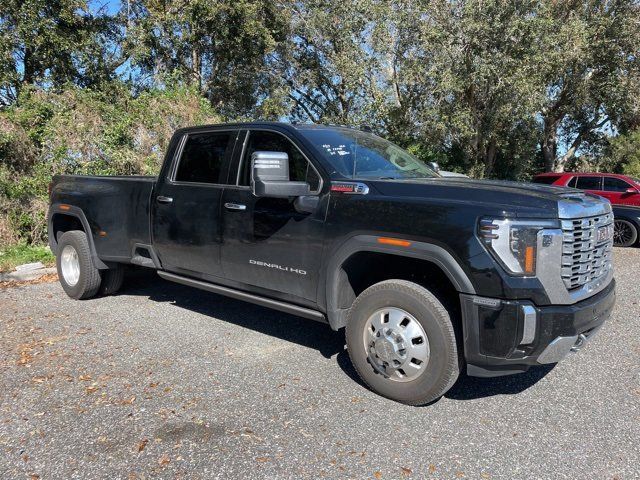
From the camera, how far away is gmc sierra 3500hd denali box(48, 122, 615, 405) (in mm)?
3113

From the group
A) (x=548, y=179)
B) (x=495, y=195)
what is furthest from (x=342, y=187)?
(x=548, y=179)

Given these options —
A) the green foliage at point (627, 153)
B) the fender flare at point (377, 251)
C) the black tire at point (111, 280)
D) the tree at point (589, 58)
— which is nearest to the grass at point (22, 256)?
the black tire at point (111, 280)

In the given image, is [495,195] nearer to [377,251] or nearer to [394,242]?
[394,242]

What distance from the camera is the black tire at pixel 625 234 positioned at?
11453 millimetres

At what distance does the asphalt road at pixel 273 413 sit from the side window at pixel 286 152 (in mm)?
1557

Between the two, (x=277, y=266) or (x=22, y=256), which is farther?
(x=22, y=256)

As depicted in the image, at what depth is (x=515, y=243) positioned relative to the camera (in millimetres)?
3059

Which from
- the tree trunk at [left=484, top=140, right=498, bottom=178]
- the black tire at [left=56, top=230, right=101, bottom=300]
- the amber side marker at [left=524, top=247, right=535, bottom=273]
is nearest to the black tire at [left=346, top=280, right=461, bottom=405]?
the amber side marker at [left=524, top=247, right=535, bottom=273]

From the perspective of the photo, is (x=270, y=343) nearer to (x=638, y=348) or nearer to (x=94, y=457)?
(x=94, y=457)

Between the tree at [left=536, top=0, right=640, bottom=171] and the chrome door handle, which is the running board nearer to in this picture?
the chrome door handle

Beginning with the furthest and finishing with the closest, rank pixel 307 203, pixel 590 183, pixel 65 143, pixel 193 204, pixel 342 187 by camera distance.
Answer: pixel 590 183 < pixel 65 143 < pixel 193 204 < pixel 307 203 < pixel 342 187

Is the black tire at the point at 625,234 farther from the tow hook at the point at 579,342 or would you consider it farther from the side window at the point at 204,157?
the side window at the point at 204,157

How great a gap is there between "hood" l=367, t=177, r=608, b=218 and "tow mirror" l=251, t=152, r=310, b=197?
595 millimetres

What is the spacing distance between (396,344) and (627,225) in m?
10.3
